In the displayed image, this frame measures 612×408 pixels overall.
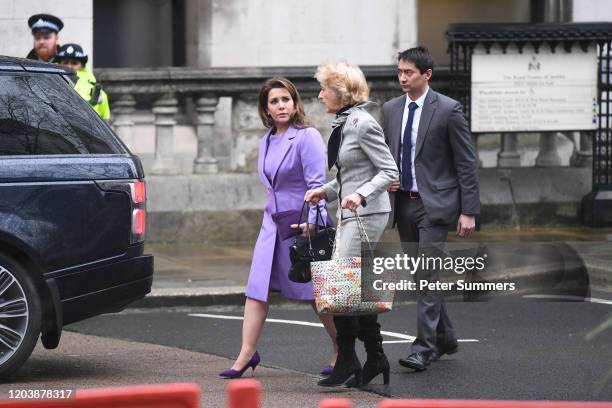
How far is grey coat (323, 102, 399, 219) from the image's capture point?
8.00 metres

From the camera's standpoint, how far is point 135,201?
8.55 metres

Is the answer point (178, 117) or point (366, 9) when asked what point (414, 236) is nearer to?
point (178, 117)

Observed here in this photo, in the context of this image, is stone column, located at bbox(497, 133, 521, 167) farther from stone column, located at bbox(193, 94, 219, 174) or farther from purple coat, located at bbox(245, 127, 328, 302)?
purple coat, located at bbox(245, 127, 328, 302)

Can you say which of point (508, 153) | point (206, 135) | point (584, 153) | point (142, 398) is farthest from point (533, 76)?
point (142, 398)

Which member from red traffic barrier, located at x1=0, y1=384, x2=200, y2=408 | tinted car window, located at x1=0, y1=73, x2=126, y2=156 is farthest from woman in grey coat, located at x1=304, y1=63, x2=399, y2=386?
red traffic barrier, located at x1=0, y1=384, x2=200, y2=408

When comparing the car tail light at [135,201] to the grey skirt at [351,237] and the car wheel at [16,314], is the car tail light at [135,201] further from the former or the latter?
the grey skirt at [351,237]

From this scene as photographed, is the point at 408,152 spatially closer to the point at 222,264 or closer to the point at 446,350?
the point at 446,350

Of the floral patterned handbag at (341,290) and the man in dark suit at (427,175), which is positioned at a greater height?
the man in dark suit at (427,175)

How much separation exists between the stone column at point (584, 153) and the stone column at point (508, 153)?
0.69m

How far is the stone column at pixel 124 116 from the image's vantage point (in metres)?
14.8

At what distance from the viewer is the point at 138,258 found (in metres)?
8.60

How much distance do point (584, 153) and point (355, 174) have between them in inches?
345

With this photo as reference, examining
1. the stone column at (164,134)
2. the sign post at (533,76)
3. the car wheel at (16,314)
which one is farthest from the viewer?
the sign post at (533,76)

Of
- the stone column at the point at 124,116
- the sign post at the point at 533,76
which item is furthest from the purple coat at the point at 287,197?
the sign post at the point at 533,76
